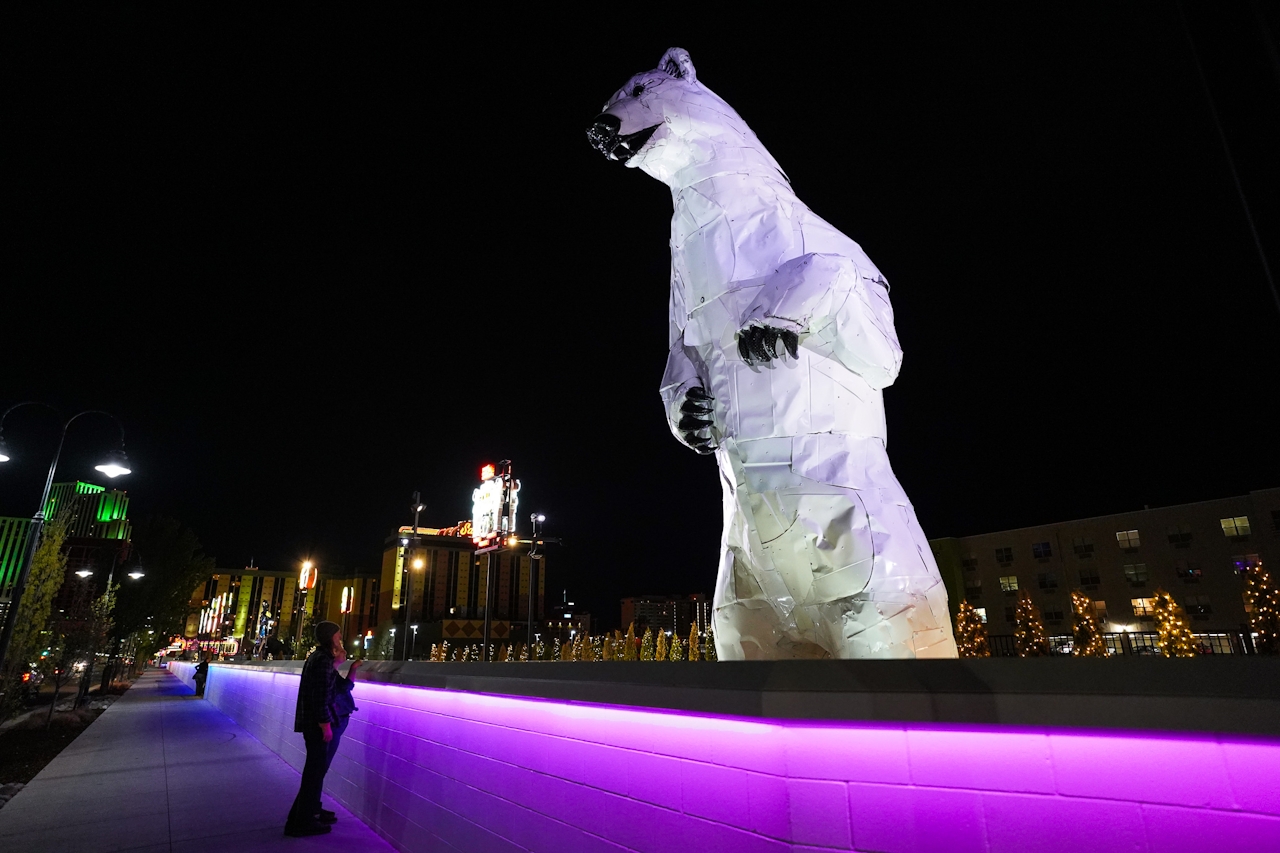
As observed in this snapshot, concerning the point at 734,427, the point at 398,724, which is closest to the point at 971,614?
the point at 398,724

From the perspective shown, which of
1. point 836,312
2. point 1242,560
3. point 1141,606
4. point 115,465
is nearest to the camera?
point 836,312

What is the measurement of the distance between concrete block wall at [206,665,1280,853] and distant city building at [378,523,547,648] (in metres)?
69.2

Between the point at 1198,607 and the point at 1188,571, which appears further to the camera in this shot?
the point at 1188,571

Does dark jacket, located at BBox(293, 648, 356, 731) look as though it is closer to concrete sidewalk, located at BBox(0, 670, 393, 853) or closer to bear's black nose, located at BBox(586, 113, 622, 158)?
concrete sidewalk, located at BBox(0, 670, 393, 853)

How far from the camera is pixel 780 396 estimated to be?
2605 mm

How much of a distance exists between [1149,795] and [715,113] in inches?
114

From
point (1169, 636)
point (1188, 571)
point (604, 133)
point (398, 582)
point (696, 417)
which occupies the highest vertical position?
point (398, 582)

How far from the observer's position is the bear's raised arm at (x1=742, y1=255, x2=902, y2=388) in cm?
242

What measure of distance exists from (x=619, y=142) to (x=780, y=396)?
1.46m

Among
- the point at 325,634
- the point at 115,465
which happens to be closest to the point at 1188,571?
the point at 325,634

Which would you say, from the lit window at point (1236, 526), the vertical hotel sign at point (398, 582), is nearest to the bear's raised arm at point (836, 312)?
the lit window at point (1236, 526)

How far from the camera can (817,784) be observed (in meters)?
1.63

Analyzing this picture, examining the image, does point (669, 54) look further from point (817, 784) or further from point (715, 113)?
point (817, 784)

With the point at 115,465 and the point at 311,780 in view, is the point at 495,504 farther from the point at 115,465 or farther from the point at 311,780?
the point at 311,780
